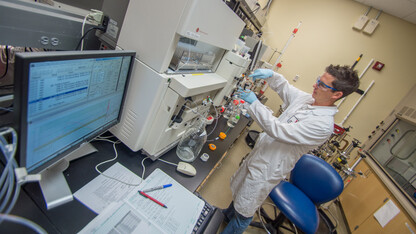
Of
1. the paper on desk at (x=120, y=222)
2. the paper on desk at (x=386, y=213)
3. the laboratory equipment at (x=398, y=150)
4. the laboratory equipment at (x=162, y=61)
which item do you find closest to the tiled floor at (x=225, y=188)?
the paper on desk at (x=386, y=213)

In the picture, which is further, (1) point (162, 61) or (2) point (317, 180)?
(2) point (317, 180)

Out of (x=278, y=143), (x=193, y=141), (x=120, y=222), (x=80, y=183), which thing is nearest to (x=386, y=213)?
(x=278, y=143)

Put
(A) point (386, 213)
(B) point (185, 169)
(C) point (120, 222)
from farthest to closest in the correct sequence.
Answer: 1. (A) point (386, 213)
2. (B) point (185, 169)
3. (C) point (120, 222)

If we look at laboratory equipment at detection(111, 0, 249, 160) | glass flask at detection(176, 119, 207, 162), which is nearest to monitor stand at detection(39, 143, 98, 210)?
laboratory equipment at detection(111, 0, 249, 160)

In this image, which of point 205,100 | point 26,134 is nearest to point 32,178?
point 26,134

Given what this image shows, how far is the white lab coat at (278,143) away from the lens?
1135mm

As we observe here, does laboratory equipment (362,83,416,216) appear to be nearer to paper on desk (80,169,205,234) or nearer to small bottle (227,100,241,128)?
small bottle (227,100,241,128)

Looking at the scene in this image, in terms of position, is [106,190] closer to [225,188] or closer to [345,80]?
[345,80]

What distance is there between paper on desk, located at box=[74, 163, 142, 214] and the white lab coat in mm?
866

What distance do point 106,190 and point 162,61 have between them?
57cm

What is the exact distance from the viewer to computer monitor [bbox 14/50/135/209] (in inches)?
16.2

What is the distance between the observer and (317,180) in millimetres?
1529

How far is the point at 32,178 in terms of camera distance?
17.6 inches

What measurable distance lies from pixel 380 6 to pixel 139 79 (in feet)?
13.5
